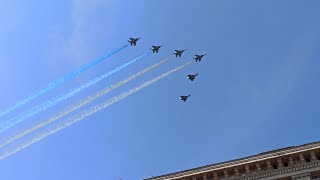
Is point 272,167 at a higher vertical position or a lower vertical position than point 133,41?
lower

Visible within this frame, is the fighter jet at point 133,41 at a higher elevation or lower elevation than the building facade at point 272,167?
higher

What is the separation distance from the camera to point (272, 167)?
172 ft

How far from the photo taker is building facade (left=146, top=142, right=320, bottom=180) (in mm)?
50938

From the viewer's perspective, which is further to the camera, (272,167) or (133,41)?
(133,41)

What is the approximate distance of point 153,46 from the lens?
77.6m

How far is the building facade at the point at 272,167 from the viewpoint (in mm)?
50938

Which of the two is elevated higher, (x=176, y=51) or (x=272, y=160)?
(x=176, y=51)

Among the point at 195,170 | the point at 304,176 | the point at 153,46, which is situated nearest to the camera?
the point at 304,176

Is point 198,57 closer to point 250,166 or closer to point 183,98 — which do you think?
point 183,98

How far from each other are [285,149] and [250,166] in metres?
3.28

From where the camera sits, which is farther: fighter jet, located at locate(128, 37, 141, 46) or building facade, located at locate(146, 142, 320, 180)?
fighter jet, located at locate(128, 37, 141, 46)

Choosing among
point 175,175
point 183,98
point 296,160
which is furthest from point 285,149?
point 183,98

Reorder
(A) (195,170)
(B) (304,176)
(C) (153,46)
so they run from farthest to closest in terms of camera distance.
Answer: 1. (C) (153,46)
2. (A) (195,170)
3. (B) (304,176)

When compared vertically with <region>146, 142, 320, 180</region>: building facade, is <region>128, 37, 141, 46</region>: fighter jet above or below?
above
